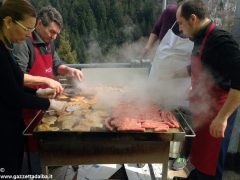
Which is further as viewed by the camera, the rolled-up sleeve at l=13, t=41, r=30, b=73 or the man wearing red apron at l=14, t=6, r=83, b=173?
the man wearing red apron at l=14, t=6, r=83, b=173

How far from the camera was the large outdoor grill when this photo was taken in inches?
101

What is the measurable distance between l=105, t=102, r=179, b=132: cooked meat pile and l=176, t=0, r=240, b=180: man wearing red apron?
42 centimetres

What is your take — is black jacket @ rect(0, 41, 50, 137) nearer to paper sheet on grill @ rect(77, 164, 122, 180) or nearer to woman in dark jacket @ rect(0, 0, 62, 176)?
woman in dark jacket @ rect(0, 0, 62, 176)

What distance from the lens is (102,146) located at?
2723 millimetres

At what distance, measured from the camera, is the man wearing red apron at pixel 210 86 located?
2621 mm

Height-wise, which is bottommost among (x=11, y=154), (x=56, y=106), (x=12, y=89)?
(x=11, y=154)

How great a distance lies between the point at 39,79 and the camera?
10.1ft

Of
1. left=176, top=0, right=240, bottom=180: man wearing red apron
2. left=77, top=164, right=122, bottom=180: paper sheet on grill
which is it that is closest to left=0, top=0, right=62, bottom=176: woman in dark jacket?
left=77, top=164, right=122, bottom=180: paper sheet on grill

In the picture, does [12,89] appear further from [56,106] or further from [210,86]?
[210,86]

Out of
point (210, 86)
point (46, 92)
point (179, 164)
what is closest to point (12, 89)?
point (46, 92)

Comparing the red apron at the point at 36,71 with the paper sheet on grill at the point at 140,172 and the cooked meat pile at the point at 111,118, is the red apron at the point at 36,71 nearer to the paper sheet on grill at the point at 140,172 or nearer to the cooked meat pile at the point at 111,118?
the cooked meat pile at the point at 111,118

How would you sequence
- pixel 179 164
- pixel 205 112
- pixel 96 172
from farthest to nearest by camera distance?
pixel 179 164, pixel 96 172, pixel 205 112

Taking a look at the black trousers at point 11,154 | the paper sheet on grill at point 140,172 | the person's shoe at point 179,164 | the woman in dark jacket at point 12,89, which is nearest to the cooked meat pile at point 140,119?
the woman in dark jacket at point 12,89

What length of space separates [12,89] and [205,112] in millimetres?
2084
